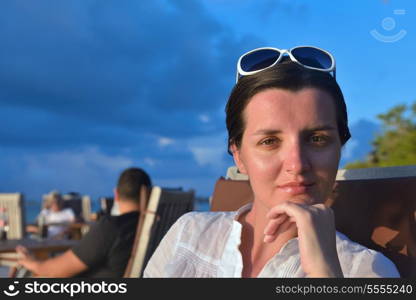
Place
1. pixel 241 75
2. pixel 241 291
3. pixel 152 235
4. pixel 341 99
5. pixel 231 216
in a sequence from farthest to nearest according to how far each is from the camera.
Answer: pixel 152 235
pixel 231 216
pixel 241 75
pixel 341 99
pixel 241 291

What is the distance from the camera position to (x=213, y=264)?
5.88 ft

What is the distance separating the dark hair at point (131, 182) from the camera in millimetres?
3887

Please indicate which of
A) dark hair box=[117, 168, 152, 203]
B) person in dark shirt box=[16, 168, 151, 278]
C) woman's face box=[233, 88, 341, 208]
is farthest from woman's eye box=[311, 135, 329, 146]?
dark hair box=[117, 168, 152, 203]

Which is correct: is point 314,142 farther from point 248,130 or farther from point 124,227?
point 124,227

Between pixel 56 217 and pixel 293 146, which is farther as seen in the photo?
pixel 56 217

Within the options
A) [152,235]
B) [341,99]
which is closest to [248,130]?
[341,99]

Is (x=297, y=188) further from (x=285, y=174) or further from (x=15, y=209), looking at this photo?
(x=15, y=209)

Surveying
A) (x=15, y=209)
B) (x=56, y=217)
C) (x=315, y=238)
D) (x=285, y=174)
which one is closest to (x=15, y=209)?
(x=15, y=209)

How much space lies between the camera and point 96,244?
3428 mm

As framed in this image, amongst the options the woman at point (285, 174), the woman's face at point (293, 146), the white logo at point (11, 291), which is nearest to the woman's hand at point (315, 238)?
the woman at point (285, 174)

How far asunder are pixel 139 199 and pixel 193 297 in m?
2.54

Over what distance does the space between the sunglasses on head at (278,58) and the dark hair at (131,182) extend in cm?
222

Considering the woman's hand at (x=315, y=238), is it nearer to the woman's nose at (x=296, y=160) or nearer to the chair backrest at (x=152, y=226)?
the woman's nose at (x=296, y=160)

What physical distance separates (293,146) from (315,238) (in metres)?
0.32
